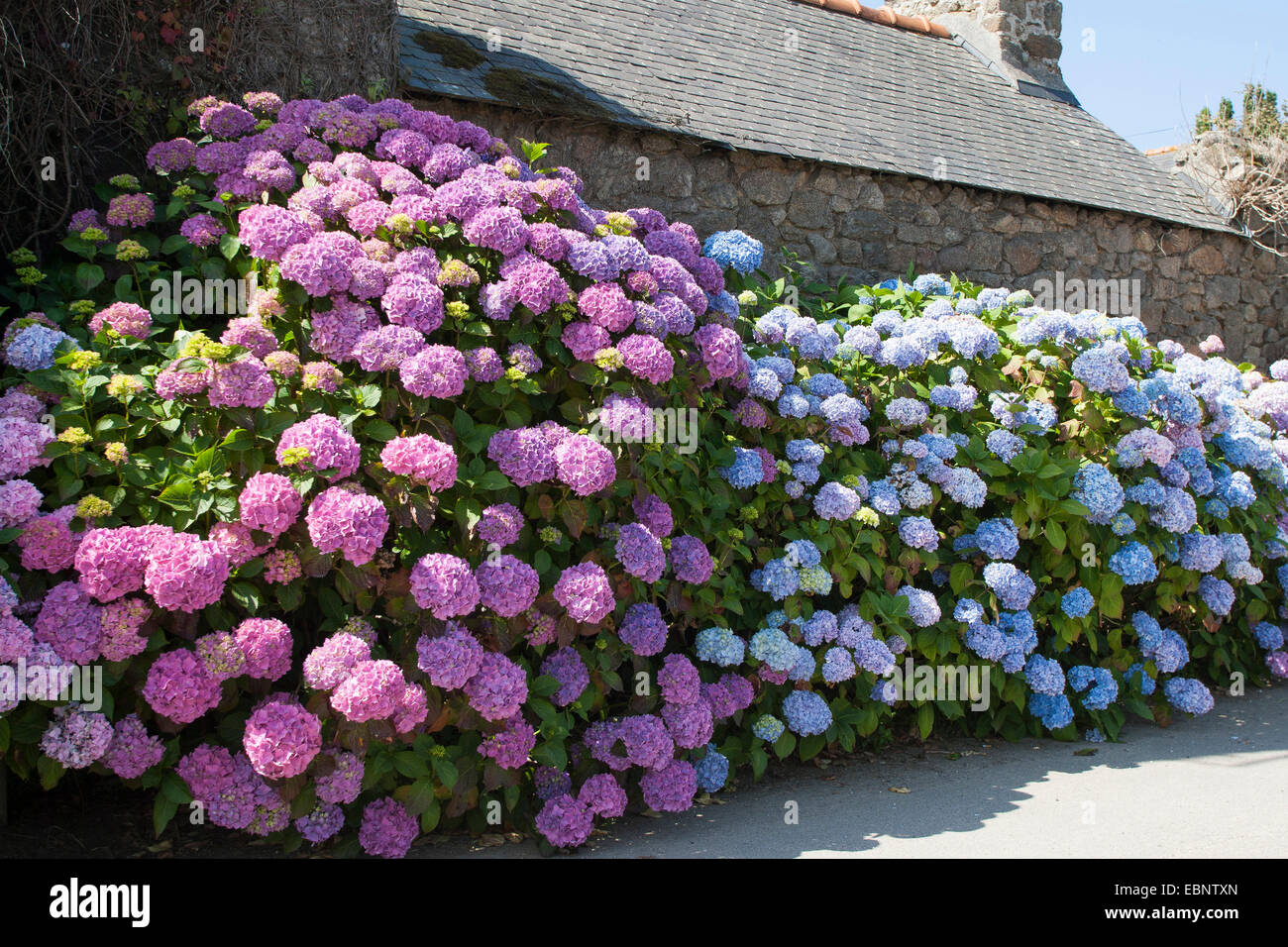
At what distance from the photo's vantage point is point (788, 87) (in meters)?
8.80

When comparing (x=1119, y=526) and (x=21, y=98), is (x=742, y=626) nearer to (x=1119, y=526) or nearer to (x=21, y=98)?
(x=1119, y=526)

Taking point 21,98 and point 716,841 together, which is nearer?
point 716,841

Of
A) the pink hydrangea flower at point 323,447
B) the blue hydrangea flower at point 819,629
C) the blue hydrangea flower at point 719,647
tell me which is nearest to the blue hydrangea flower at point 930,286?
the blue hydrangea flower at point 819,629

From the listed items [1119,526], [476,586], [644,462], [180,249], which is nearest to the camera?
[476,586]

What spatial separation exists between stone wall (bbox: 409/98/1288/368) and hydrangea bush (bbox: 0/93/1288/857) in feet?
8.00

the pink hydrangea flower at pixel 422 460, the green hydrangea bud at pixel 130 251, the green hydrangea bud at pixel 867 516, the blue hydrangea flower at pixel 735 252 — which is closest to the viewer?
the pink hydrangea flower at pixel 422 460

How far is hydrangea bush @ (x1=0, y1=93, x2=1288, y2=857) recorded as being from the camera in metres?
2.85

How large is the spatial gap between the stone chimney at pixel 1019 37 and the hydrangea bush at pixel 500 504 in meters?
7.75

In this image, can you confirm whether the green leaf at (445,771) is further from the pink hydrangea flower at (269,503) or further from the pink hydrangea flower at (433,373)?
the pink hydrangea flower at (433,373)

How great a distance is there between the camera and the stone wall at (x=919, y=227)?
6.92 meters

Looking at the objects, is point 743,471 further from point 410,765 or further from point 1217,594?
point 1217,594

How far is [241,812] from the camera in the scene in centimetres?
288

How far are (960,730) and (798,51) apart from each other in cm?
728
